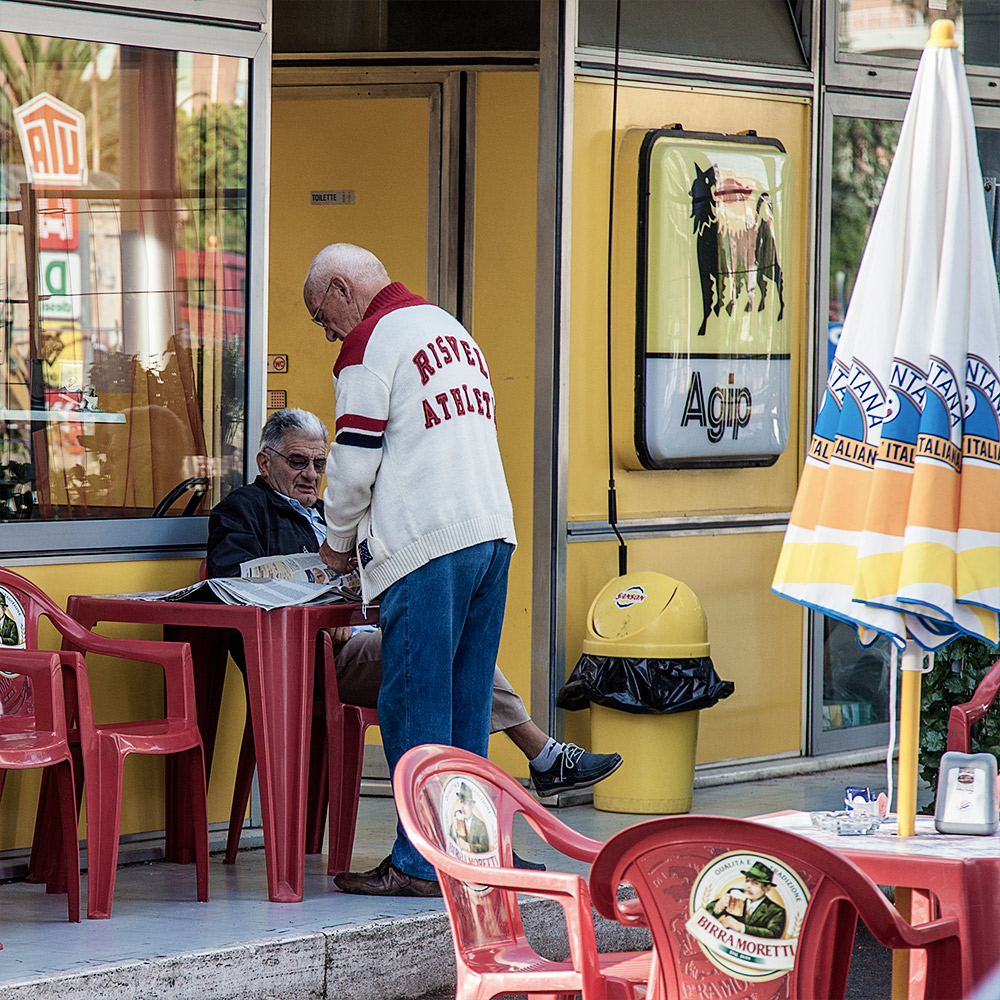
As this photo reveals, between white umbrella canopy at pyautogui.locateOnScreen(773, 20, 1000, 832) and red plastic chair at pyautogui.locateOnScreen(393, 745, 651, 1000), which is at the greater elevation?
white umbrella canopy at pyautogui.locateOnScreen(773, 20, 1000, 832)

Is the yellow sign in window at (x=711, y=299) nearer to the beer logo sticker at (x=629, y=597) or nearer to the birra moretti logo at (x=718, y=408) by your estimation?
the birra moretti logo at (x=718, y=408)

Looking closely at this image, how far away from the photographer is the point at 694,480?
7023mm

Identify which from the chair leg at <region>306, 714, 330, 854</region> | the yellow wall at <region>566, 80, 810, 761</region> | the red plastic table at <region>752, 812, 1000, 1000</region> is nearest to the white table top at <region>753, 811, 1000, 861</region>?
the red plastic table at <region>752, 812, 1000, 1000</region>

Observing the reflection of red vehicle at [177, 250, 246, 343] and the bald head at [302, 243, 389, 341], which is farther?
the reflection of red vehicle at [177, 250, 246, 343]

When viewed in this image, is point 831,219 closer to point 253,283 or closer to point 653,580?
point 653,580

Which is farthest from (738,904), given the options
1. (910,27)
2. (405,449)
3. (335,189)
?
(910,27)

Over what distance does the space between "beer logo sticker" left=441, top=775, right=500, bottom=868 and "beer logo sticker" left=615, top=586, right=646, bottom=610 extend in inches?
114

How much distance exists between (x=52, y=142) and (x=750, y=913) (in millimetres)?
3622

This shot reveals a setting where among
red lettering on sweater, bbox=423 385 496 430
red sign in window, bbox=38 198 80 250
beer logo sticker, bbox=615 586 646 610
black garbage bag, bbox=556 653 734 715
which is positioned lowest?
black garbage bag, bbox=556 653 734 715

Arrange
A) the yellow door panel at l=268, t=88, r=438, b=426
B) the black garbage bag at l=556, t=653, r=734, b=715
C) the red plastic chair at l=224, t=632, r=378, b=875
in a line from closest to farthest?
the red plastic chair at l=224, t=632, r=378, b=875, the black garbage bag at l=556, t=653, r=734, b=715, the yellow door panel at l=268, t=88, r=438, b=426

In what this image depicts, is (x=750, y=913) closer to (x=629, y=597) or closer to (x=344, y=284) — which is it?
(x=344, y=284)

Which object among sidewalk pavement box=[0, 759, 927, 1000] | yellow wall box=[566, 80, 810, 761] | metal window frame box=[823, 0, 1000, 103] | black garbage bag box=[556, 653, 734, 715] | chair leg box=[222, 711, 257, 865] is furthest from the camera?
metal window frame box=[823, 0, 1000, 103]

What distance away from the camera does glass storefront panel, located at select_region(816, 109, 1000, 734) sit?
7.45 meters

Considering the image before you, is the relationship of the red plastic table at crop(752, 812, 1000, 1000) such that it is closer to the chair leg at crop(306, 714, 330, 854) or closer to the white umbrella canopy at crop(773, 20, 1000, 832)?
the white umbrella canopy at crop(773, 20, 1000, 832)
